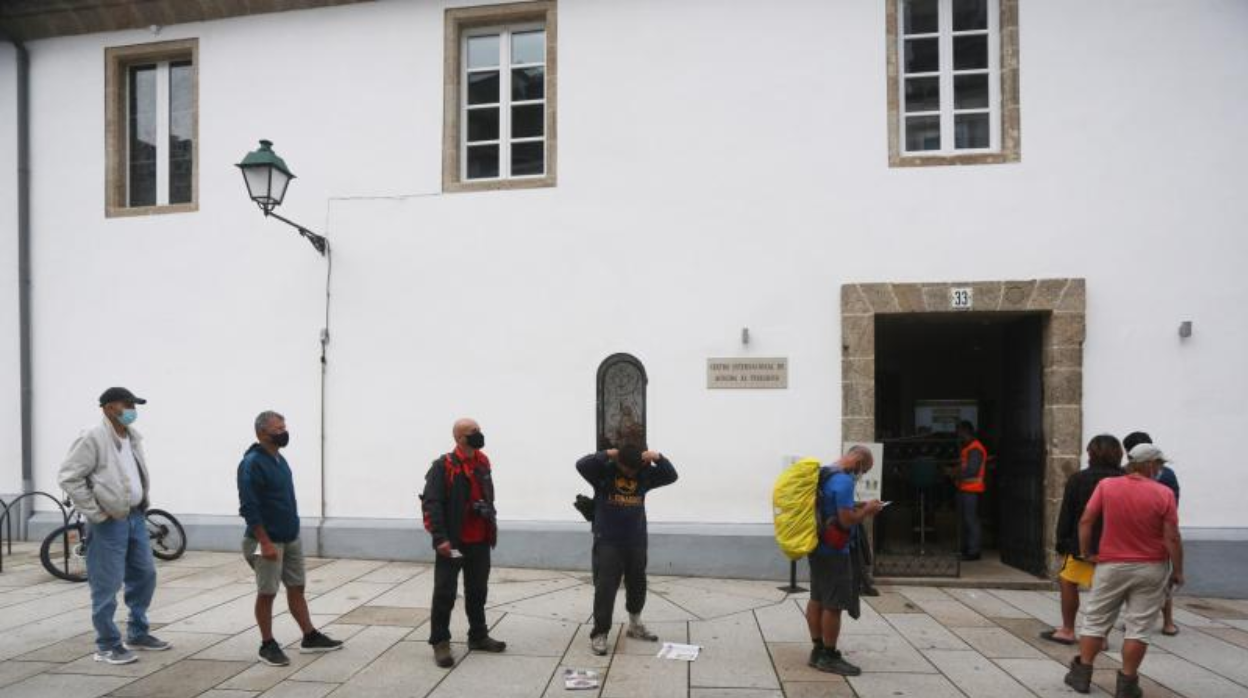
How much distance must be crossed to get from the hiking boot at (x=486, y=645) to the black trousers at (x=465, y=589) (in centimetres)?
3

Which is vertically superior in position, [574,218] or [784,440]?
[574,218]

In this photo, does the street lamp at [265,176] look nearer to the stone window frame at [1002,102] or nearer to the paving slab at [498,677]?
the paving slab at [498,677]

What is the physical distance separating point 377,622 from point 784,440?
4.20 meters

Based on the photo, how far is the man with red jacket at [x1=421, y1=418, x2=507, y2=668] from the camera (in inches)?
217

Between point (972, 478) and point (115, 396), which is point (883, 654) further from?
point (115, 396)

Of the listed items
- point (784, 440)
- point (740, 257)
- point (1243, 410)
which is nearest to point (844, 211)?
point (740, 257)

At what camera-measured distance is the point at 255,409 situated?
30.3ft

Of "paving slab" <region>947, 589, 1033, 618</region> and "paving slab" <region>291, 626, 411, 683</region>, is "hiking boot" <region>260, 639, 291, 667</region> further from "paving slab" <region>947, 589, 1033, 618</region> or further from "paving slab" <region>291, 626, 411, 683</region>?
"paving slab" <region>947, 589, 1033, 618</region>

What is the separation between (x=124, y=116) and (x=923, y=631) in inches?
414

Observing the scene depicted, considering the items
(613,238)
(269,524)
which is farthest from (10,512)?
(613,238)

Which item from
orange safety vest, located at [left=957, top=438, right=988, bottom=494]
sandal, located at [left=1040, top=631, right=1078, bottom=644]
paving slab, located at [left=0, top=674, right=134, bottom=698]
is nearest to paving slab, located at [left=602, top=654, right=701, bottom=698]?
sandal, located at [left=1040, top=631, right=1078, bottom=644]

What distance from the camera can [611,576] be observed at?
5879 mm

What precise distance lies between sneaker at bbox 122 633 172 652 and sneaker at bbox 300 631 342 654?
1.02 metres

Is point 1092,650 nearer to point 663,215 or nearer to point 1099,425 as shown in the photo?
point 1099,425
